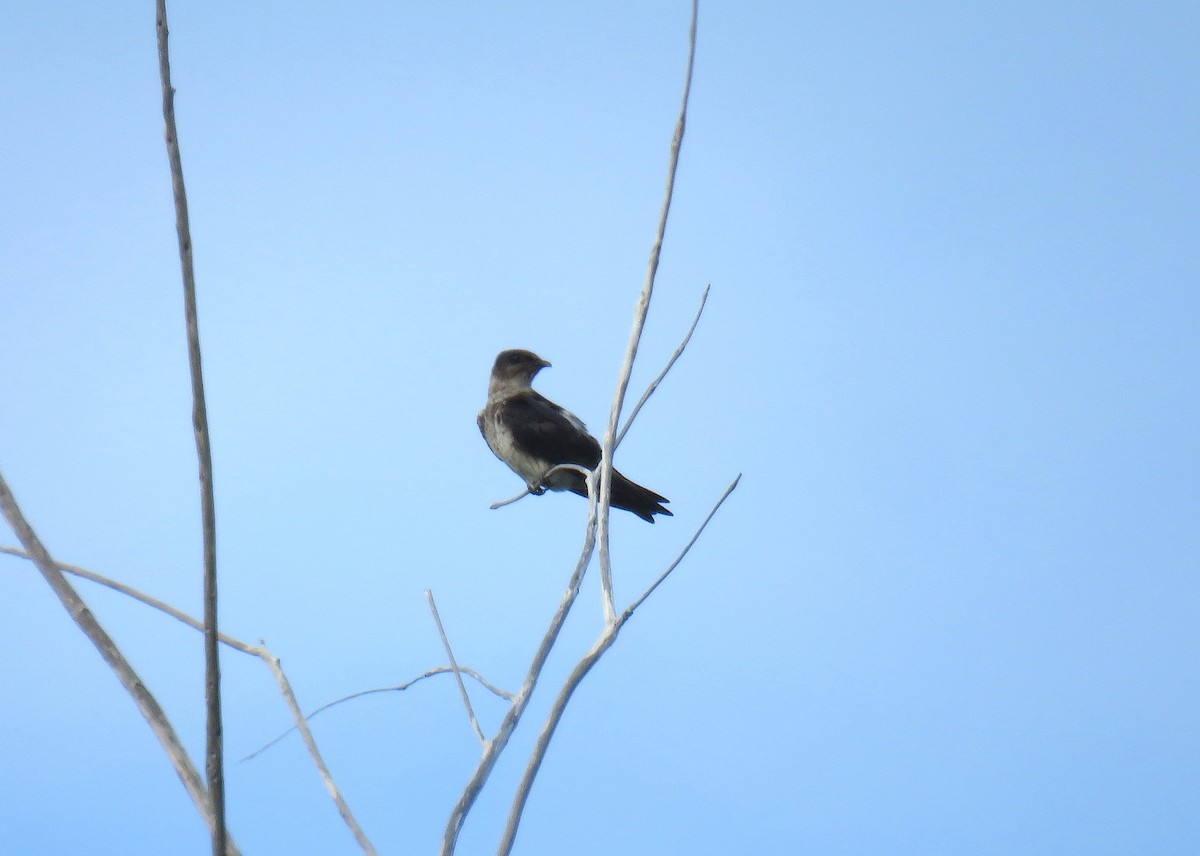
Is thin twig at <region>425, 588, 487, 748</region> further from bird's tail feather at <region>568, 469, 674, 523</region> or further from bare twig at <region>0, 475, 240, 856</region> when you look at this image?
bird's tail feather at <region>568, 469, 674, 523</region>

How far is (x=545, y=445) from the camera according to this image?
26.6 feet

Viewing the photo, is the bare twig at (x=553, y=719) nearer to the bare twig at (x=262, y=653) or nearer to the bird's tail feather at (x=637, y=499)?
the bare twig at (x=262, y=653)

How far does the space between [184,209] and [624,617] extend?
1194mm

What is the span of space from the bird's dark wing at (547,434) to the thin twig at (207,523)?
6.20 metres

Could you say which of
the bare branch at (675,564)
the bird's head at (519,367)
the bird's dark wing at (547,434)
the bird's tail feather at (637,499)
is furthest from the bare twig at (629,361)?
the bird's head at (519,367)

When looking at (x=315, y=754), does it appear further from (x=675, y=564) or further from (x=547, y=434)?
(x=547, y=434)

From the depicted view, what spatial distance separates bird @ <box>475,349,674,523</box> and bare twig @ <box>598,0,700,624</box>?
487cm

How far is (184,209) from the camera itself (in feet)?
5.98

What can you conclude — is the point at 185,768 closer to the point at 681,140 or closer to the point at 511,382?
the point at 681,140

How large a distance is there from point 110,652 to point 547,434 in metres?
6.08

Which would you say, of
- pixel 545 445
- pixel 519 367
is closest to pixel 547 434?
pixel 545 445

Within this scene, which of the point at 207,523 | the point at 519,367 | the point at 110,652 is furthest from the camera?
the point at 519,367

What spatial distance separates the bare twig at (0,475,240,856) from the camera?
203 centimetres

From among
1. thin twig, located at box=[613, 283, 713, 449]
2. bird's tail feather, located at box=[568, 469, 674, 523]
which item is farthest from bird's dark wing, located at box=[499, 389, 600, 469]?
thin twig, located at box=[613, 283, 713, 449]
